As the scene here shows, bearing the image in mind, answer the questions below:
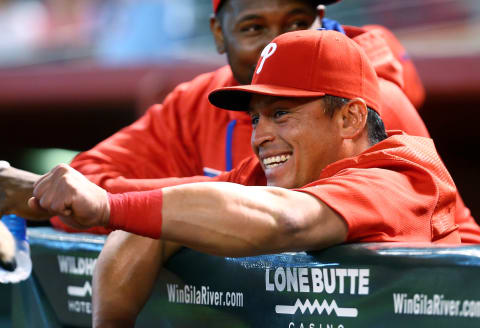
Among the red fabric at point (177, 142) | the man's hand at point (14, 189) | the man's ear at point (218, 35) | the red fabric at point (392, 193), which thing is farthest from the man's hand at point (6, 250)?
the man's ear at point (218, 35)

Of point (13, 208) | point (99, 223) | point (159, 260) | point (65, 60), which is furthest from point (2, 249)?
point (65, 60)

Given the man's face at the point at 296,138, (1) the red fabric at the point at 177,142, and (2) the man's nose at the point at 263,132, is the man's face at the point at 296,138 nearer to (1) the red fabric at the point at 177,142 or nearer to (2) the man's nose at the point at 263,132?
(2) the man's nose at the point at 263,132

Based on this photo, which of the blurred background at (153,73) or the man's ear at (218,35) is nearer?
the man's ear at (218,35)

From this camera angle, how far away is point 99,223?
3.75ft

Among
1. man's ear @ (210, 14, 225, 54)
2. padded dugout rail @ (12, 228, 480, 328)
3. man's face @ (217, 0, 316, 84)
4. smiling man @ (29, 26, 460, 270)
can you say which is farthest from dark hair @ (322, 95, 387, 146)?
man's ear @ (210, 14, 225, 54)

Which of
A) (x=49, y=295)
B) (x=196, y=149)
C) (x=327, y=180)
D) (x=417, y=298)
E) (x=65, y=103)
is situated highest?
(x=327, y=180)

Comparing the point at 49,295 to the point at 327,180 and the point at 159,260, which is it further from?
the point at 327,180

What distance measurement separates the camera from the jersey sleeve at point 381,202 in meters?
1.25

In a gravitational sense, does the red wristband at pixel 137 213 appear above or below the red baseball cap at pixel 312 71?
below

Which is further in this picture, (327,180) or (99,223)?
(327,180)

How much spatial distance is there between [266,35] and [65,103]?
2927 mm

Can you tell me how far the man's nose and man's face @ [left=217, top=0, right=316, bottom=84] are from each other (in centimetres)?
63

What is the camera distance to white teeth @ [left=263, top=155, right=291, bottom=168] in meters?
1.51

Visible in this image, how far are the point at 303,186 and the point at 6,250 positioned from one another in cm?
70
